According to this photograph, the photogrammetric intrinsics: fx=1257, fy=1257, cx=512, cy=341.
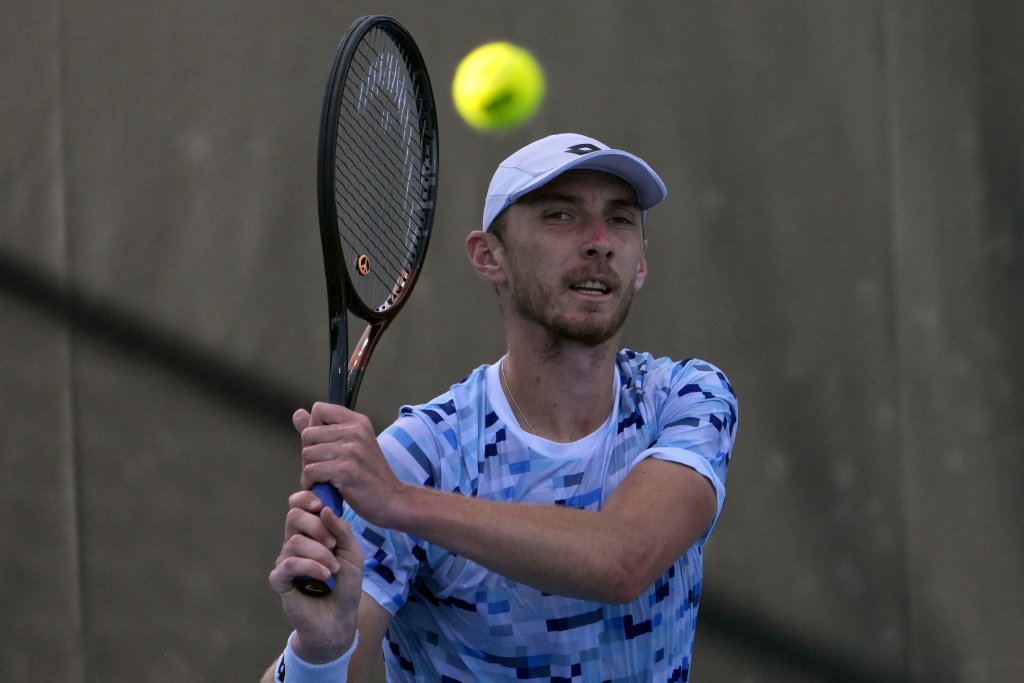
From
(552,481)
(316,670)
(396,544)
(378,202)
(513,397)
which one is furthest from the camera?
(378,202)

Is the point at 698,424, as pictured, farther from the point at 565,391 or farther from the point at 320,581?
the point at 320,581

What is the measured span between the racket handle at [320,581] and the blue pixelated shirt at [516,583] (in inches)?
10.8

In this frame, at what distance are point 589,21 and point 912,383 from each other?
44.2 inches

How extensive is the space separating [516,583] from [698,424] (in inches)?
14.3

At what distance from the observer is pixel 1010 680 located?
2818mm

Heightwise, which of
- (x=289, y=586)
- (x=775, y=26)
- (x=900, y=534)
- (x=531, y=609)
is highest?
(x=775, y=26)

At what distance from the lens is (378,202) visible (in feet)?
6.90

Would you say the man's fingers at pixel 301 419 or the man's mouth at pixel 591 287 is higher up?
the man's mouth at pixel 591 287

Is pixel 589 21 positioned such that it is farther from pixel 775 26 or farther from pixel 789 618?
pixel 789 618

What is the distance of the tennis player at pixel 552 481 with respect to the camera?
163 cm

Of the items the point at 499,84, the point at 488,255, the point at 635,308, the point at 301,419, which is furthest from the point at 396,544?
the point at 499,84

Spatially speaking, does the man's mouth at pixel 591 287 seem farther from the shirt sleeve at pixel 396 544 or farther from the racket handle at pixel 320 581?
the racket handle at pixel 320 581

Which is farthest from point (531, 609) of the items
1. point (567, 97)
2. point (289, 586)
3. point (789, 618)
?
point (567, 97)

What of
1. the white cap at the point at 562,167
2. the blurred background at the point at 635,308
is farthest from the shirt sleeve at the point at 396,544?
the blurred background at the point at 635,308
